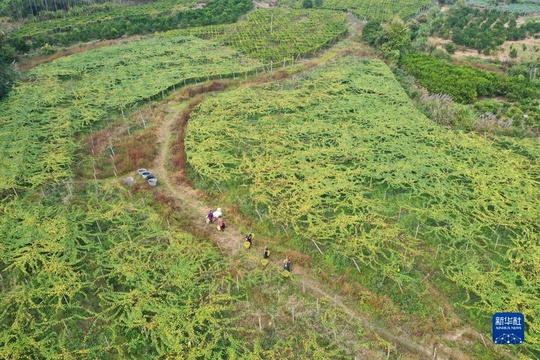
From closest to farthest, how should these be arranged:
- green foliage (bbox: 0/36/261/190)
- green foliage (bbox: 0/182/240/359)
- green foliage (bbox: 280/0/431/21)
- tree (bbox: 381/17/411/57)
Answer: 1. green foliage (bbox: 0/182/240/359)
2. green foliage (bbox: 0/36/261/190)
3. tree (bbox: 381/17/411/57)
4. green foliage (bbox: 280/0/431/21)

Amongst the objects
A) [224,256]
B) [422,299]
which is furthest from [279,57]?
[422,299]

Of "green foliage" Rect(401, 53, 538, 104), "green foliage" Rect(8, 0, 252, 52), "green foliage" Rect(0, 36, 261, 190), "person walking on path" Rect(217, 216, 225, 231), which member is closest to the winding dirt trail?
"person walking on path" Rect(217, 216, 225, 231)

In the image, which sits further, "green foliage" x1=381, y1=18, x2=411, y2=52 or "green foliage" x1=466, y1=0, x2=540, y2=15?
"green foliage" x1=466, y1=0, x2=540, y2=15

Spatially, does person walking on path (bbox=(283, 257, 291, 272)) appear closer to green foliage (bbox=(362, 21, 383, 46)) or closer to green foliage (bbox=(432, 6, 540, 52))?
green foliage (bbox=(362, 21, 383, 46))

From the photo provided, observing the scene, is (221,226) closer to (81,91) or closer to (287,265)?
(287,265)

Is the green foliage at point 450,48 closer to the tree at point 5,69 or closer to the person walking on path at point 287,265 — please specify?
the person walking on path at point 287,265

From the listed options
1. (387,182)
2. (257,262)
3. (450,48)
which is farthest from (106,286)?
(450,48)

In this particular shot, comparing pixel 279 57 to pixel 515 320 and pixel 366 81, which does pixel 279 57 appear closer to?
pixel 366 81
